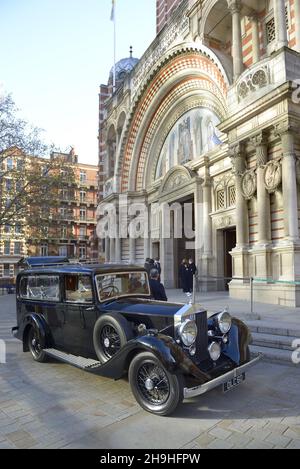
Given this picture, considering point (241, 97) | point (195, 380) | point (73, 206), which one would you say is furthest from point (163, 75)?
point (73, 206)

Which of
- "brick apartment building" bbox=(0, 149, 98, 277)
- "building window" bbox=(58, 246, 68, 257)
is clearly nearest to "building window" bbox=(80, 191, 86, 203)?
"brick apartment building" bbox=(0, 149, 98, 277)

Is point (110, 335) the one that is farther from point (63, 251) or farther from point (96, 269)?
point (63, 251)

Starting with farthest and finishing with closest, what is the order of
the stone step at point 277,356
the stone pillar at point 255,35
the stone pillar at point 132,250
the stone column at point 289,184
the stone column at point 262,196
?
the stone pillar at point 132,250, the stone pillar at point 255,35, the stone column at point 262,196, the stone column at point 289,184, the stone step at point 277,356

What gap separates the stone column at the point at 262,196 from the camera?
11.3 m

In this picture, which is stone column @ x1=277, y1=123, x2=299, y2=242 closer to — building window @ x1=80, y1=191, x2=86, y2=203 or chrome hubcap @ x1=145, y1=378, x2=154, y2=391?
chrome hubcap @ x1=145, y1=378, x2=154, y2=391

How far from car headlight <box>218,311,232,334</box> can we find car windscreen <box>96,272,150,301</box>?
1.51 metres

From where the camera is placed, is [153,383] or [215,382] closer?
[215,382]

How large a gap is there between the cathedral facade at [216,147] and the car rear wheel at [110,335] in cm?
539

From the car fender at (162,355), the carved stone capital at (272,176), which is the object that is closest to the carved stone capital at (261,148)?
the carved stone capital at (272,176)

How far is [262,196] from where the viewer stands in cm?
1143

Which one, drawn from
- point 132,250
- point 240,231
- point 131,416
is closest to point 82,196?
point 132,250

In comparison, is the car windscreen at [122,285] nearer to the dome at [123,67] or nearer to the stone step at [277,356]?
the stone step at [277,356]

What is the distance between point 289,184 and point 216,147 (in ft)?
18.5

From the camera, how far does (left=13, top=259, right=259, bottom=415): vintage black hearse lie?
3758 millimetres
